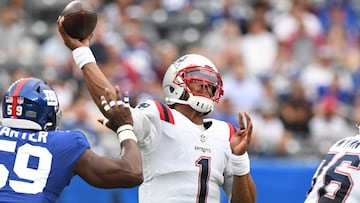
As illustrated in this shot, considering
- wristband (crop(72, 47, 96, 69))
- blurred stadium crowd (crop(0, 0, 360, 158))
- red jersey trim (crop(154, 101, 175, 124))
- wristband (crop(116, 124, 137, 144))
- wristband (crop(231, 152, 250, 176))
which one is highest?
blurred stadium crowd (crop(0, 0, 360, 158))

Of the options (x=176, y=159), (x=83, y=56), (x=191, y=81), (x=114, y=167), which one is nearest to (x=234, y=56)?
(x=191, y=81)

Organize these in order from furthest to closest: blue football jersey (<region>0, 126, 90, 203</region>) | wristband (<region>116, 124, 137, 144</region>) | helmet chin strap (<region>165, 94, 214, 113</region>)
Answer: helmet chin strap (<region>165, 94, 214, 113</region>) < wristband (<region>116, 124, 137, 144</region>) < blue football jersey (<region>0, 126, 90, 203</region>)

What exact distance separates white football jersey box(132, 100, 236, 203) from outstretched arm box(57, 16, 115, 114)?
0.29m

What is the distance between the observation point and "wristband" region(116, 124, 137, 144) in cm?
495

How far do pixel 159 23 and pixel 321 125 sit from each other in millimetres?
3379

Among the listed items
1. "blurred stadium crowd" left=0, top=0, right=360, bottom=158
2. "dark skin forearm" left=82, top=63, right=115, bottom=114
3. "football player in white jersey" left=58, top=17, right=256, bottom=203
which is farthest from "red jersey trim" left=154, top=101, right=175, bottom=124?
"blurred stadium crowd" left=0, top=0, right=360, bottom=158

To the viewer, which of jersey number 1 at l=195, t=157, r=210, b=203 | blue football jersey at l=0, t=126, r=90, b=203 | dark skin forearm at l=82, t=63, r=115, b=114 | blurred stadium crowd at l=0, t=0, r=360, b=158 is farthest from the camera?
blurred stadium crowd at l=0, t=0, r=360, b=158

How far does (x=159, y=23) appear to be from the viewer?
1355cm

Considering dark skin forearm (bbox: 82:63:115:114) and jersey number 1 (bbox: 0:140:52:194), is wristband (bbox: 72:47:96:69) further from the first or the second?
jersey number 1 (bbox: 0:140:52:194)

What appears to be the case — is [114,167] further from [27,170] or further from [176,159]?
[176,159]

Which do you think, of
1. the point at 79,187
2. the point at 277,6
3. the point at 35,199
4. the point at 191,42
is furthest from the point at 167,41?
the point at 35,199

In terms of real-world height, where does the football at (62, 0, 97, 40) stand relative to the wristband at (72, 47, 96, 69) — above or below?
above

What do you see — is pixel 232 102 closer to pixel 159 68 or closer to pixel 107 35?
pixel 159 68

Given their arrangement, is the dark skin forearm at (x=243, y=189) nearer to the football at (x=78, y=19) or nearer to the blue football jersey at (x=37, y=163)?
the blue football jersey at (x=37, y=163)
